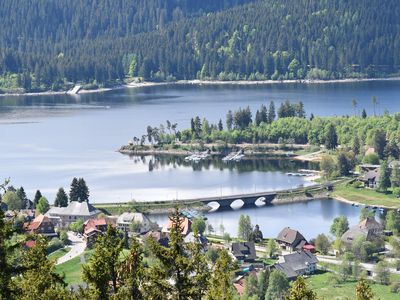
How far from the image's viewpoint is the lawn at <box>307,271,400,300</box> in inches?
1262

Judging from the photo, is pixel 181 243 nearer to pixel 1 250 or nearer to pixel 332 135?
pixel 1 250

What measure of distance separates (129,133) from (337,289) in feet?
184

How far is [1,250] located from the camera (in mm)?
10758

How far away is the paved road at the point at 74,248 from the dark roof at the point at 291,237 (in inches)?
348

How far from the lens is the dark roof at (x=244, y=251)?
38.4 metres

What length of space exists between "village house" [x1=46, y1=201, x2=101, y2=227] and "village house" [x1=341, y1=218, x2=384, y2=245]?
44.6 feet

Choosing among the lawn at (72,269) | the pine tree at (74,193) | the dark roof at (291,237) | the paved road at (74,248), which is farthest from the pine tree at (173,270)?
the pine tree at (74,193)

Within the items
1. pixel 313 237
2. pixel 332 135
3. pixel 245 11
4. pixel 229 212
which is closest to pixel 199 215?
pixel 229 212

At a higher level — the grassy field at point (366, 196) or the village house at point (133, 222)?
the village house at point (133, 222)

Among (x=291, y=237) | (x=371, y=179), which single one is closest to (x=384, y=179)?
(x=371, y=179)

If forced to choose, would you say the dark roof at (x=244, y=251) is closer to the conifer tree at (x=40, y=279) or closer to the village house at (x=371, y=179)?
the village house at (x=371, y=179)

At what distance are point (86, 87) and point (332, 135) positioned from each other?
69.6 meters

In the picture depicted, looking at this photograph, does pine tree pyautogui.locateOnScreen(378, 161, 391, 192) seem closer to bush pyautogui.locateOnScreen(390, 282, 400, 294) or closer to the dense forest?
bush pyautogui.locateOnScreen(390, 282, 400, 294)

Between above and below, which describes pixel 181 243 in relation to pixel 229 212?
above
